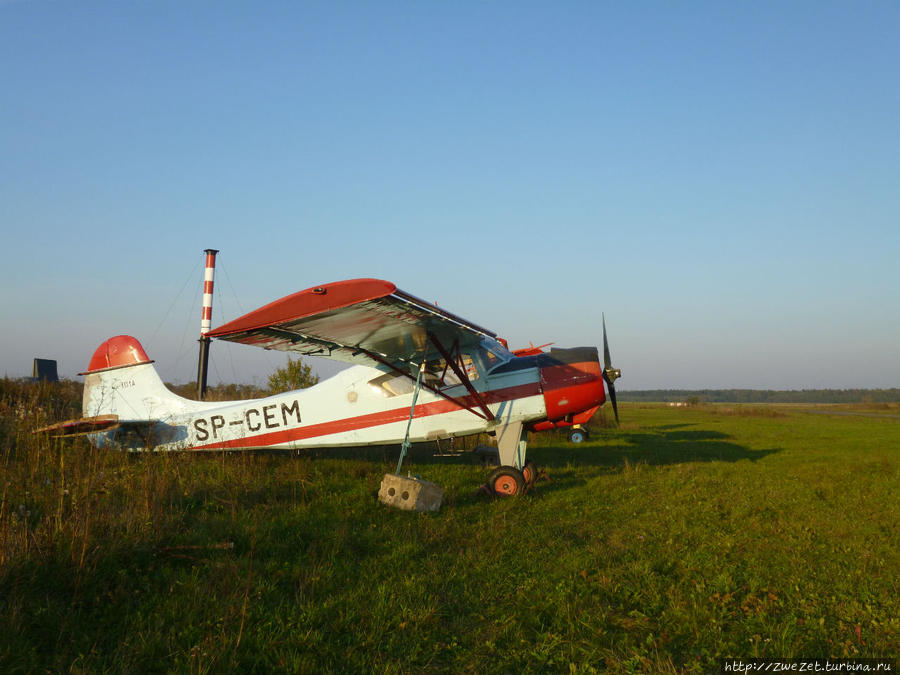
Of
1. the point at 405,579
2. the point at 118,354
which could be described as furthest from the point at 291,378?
the point at 405,579

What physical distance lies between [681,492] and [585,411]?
195 centimetres

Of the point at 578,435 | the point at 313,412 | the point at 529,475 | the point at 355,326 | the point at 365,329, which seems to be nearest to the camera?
the point at 355,326

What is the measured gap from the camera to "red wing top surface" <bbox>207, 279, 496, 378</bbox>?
19.2 ft

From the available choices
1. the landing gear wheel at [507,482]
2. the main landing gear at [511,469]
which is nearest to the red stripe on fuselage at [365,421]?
the main landing gear at [511,469]

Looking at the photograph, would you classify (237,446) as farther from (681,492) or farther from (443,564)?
(681,492)

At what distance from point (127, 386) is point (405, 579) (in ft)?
29.0

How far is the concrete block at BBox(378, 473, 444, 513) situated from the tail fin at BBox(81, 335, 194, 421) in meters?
5.98

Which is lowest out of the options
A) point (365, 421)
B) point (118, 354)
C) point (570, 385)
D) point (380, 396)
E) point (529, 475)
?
point (529, 475)

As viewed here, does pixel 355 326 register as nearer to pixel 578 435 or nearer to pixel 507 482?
pixel 507 482

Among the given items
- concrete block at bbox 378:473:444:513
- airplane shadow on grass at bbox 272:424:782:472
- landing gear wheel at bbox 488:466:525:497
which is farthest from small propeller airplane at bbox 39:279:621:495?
airplane shadow on grass at bbox 272:424:782:472

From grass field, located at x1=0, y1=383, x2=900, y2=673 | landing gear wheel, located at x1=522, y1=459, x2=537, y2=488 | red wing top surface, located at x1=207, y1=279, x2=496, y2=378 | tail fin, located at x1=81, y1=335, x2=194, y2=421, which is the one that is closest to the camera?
grass field, located at x1=0, y1=383, x2=900, y2=673

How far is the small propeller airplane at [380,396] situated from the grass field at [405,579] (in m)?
1.77

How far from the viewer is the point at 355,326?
7.19 metres

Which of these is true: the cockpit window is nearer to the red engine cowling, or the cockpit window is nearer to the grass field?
the grass field
